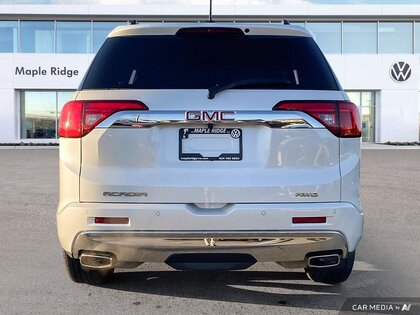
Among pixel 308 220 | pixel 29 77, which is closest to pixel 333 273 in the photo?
pixel 308 220

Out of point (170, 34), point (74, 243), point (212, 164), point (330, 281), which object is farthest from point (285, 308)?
point (170, 34)

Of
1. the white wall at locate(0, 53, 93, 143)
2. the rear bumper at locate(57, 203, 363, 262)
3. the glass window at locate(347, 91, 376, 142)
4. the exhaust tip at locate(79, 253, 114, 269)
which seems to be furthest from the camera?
the glass window at locate(347, 91, 376, 142)

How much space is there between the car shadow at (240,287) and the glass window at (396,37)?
28702mm

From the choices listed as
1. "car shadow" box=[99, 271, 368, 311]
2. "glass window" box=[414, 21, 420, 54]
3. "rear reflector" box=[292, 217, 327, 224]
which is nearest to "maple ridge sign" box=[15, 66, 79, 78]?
"glass window" box=[414, 21, 420, 54]

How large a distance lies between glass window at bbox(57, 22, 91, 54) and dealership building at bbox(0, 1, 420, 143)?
58 mm

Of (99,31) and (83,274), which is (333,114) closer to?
(83,274)

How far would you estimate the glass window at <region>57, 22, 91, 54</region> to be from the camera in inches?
1194

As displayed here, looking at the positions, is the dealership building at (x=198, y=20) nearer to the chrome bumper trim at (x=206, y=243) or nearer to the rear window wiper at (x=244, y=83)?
the rear window wiper at (x=244, y=83)

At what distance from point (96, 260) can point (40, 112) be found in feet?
93.4

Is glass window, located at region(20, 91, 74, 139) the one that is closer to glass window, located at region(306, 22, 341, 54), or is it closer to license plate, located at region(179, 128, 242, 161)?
glass window, located at region(306, 22, 341, 54)

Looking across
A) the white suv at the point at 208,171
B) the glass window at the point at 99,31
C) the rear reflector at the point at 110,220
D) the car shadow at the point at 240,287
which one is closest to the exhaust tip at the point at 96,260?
the white suv at the point at 208,171

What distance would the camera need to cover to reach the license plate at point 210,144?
3.44 meters

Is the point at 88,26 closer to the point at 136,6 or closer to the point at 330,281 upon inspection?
the point at 136,6

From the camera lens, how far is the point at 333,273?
4.35 m
